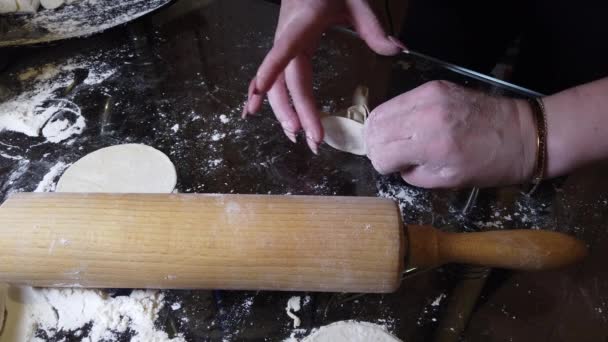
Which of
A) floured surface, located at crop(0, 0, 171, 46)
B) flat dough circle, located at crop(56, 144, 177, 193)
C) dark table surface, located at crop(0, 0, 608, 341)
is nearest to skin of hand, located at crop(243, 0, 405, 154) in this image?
dark table surface, located at crop(0, 0, 608, 341)

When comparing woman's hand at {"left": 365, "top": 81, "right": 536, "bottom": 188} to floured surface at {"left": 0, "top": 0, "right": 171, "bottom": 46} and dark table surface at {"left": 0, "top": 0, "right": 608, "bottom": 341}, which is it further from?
floured surface at {"left": 0, "top": 0, "right": 171, "bottom": 46}

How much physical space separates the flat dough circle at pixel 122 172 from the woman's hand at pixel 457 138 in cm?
54

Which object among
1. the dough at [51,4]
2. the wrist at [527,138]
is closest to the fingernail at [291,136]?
the wrist at [527,138]

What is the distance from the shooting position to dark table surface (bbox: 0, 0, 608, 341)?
89 cm

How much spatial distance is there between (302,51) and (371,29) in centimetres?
19

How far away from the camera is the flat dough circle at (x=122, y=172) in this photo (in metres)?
1.05

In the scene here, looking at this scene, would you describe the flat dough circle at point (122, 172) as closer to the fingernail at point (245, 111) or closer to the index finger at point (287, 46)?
the fingernail at point (245, 111)

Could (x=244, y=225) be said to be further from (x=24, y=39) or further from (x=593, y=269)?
(x=24, y=39)

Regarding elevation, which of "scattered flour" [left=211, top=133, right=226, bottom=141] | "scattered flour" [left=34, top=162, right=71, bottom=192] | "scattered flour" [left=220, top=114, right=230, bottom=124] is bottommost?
"scattered flour" [left=34, top=162, right=71, bottom=192]

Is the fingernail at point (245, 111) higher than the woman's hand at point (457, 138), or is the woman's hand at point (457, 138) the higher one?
the woman's hand at point (457, 138)

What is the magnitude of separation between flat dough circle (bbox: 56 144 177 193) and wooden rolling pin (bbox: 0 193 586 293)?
215 millimetres

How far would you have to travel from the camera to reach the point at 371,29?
1116mm

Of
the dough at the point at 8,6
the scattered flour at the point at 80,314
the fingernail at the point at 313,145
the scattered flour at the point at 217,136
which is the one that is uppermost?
the fingernail at the point at 313,145

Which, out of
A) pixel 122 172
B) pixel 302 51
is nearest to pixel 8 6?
pixel 122 172
